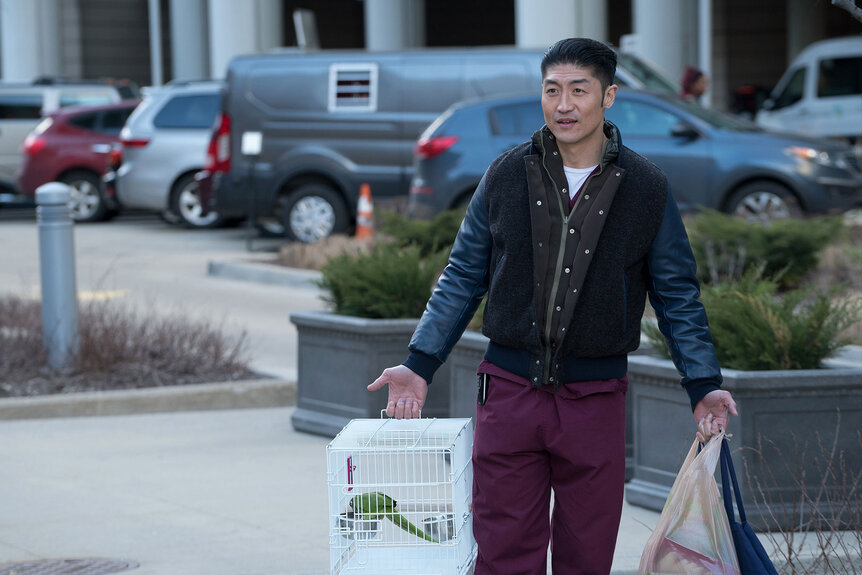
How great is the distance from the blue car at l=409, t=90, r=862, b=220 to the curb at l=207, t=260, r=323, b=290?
1.34 meters

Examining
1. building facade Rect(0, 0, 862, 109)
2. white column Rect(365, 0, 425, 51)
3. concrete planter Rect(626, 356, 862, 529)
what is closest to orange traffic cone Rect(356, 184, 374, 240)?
building facade Rect(0, 0, 862, 109)

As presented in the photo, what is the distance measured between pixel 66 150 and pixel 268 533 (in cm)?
1596

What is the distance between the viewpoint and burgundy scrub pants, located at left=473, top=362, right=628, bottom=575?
3.38 metres

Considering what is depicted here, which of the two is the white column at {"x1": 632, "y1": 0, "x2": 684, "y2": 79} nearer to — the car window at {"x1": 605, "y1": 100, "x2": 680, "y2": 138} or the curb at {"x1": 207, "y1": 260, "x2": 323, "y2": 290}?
the car window at {"x1": 605, "y1": 100, "x2": 680, "y2": 138}

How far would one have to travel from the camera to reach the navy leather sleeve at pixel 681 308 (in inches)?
133

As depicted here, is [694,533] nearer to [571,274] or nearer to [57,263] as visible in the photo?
[571,274]

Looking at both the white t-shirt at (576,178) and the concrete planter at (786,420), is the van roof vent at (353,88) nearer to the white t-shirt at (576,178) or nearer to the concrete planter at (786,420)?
the concrete planter at (786,420)

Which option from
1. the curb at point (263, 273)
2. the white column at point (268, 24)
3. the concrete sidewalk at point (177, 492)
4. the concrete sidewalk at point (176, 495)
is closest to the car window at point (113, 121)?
the curb at point (263, 273)

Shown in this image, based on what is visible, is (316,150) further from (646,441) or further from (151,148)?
(646,441)

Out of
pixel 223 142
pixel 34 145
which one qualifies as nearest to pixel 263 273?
pixel 223 142

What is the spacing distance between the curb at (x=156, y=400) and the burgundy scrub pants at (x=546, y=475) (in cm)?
Answer: 476

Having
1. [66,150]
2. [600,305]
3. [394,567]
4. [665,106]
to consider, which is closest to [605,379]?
[600,305]

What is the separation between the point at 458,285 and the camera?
11.5 ft

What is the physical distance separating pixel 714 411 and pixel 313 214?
12683 millimetres
